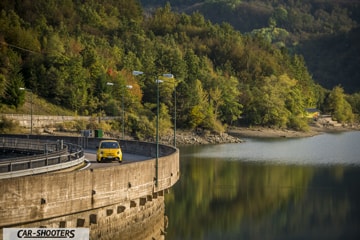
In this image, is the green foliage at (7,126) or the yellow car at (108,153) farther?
the green foliage at (7,126)

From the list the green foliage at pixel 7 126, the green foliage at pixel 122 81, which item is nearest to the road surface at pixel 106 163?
the green foliage at pixel 7 126

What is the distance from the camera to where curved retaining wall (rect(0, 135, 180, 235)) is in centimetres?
3025

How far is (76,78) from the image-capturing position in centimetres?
11944

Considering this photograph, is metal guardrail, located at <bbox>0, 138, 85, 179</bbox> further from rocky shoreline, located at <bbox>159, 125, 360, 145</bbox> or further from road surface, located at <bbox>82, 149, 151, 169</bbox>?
rocky shoreline, located at <bbox>159, 125, 360, 145</bbox>

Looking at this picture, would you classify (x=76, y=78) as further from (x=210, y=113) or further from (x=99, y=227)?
(x=99, y=227)

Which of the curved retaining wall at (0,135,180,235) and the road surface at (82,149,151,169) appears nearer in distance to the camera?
the curved retaining wall at (0,135,180,235)

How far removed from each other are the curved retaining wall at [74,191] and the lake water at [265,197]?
8.76 m

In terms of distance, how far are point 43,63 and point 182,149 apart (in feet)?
92.6

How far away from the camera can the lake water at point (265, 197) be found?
166 feet

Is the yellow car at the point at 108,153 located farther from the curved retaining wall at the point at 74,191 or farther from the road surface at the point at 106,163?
the curved retaining wall at the point at 74,191

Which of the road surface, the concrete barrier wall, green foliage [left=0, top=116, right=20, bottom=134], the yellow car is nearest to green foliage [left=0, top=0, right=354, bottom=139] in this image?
the concrete barrier wall

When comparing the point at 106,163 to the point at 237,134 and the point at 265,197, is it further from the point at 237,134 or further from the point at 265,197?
the point at 237,134

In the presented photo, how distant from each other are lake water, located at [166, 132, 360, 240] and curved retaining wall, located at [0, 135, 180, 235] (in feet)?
28.8

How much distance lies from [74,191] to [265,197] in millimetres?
32724
